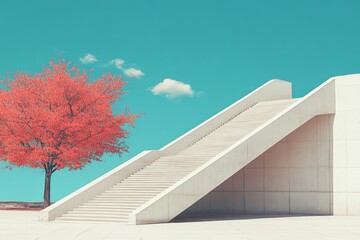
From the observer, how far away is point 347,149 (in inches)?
1150

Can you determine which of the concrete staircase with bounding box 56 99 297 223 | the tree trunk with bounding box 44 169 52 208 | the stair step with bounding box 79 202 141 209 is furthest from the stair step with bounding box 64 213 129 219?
the tree trunk with bounding box 44 169 52 208

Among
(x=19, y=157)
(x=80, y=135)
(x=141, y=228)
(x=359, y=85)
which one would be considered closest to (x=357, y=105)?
(x=359, y=85)

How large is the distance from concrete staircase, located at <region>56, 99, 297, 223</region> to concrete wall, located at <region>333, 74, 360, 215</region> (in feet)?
13.1

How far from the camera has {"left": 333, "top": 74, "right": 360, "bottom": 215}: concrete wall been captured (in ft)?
95.2

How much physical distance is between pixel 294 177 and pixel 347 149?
298 cm

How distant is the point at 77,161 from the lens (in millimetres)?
37781

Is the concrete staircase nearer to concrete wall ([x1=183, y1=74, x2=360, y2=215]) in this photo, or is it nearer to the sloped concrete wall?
the sloped concrete wall

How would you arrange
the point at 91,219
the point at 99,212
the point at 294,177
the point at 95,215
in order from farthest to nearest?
the point at 294,177, the point at 99,212, the point at 95,215, the point at 91,219

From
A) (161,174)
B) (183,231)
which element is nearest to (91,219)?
(161,174)

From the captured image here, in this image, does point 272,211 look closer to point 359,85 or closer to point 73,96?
point 359,85

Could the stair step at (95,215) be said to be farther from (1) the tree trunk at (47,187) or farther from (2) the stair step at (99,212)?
(1) the tree trunk at (47,187)

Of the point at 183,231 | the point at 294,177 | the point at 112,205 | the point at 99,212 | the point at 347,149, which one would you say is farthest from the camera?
the point at 294,177

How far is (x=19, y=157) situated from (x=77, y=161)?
11.6 feet

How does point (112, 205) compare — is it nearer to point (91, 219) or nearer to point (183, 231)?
point (91, 219)
